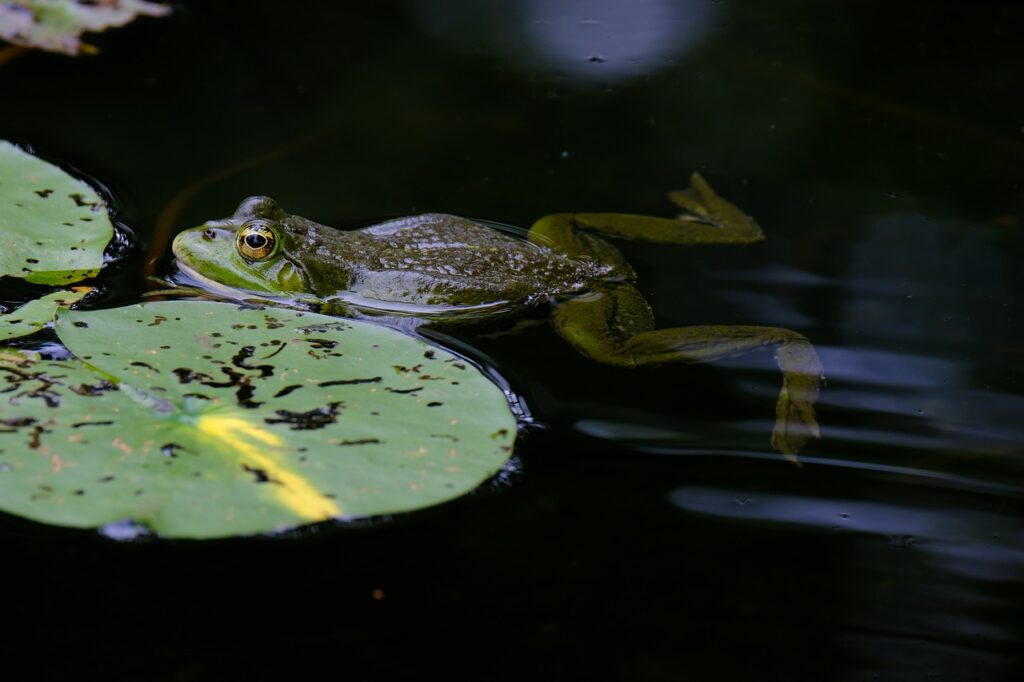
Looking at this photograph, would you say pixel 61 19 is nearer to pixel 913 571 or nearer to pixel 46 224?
pixel 46 224

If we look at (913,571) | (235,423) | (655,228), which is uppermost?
(655,228)

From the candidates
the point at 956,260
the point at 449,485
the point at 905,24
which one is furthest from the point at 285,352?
the point at 905,24

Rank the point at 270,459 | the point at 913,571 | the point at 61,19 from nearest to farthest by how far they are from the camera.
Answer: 1. the point at 270,459
2. the point at 913,571
3. the point at 61,19

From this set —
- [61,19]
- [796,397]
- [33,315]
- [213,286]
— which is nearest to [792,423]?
[796,397]

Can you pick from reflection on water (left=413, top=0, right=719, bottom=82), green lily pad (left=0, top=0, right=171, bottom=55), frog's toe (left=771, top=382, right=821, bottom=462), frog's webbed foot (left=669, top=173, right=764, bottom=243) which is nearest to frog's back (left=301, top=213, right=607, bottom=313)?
frog's webbed foot (left=669, top=173, right=764, bottom=243)

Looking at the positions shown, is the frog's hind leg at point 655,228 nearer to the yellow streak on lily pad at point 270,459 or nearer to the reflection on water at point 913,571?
the reflection on water at point 913,571

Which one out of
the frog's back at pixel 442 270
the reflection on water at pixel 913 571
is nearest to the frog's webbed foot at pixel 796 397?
the reflection on water at pixel 913 571

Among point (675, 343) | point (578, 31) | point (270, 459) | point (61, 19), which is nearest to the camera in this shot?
point (270, 459)

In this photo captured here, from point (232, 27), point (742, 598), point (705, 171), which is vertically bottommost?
point (742, 598)

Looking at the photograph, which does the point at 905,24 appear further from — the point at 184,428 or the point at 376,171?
the point at 184,428
